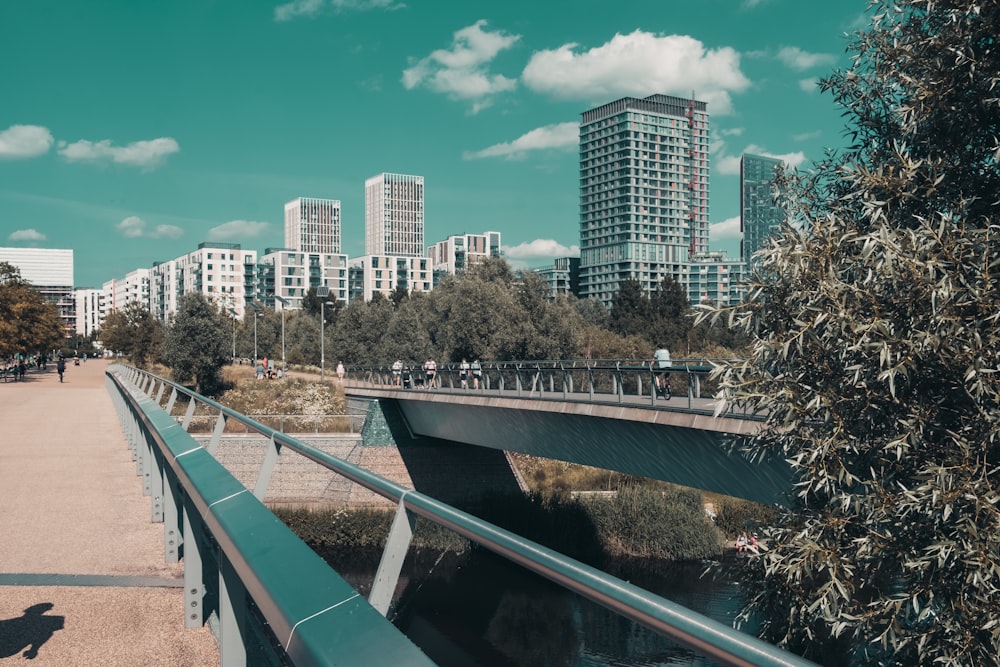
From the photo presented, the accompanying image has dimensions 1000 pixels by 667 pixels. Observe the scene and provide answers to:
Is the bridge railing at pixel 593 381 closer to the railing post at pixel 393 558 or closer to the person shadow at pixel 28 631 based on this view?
the person shadow at pixel 28 631

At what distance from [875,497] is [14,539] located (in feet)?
25.9

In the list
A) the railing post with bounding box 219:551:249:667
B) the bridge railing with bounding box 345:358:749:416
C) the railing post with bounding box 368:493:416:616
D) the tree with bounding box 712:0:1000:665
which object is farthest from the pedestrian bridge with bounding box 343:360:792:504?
the railing post with bounding box 368:493:416:616

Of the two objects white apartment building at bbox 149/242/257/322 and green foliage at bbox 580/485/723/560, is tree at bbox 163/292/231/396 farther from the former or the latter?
white apartment building at bbox 149/242/257/322

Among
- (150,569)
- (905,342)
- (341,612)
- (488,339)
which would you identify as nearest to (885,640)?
(905,342)

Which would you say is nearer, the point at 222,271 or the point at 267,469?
the point at 267,469

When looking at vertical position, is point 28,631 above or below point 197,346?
below

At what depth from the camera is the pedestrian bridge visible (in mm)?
16231

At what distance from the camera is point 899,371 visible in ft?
28.7

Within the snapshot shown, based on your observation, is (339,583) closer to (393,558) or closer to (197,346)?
(393,558)

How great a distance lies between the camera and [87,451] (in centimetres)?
1505

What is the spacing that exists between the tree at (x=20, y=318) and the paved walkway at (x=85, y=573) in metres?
52.8

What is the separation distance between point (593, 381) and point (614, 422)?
203 centimetres

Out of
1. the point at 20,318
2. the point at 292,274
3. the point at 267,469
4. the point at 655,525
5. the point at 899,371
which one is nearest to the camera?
the point at 267,469

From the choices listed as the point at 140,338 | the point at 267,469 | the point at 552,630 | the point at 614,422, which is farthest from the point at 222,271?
the point at 267,469
